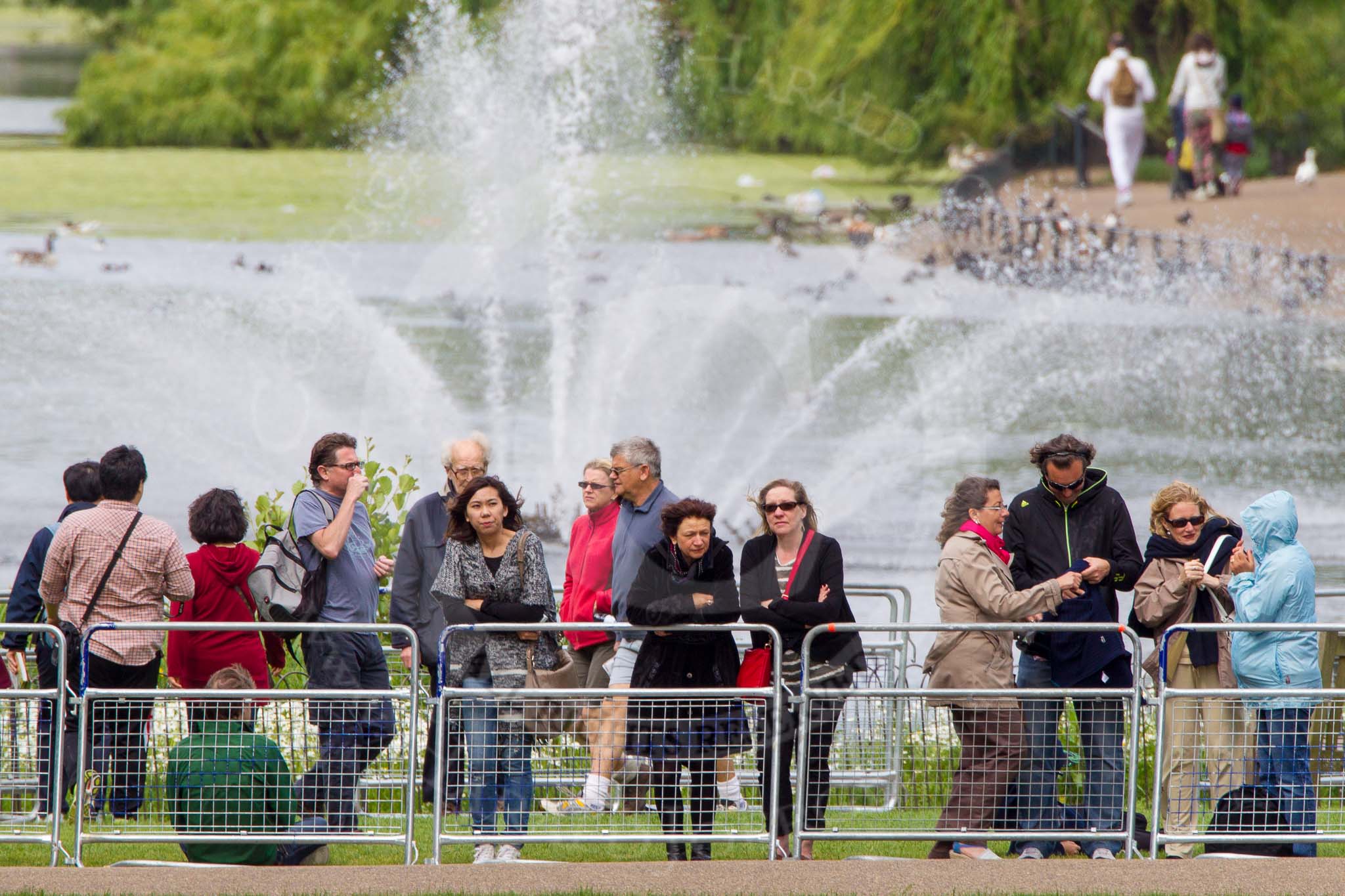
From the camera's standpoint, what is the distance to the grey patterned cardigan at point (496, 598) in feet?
Result: 17.8

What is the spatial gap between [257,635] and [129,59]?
671cm

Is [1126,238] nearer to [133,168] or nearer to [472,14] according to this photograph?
[472,14]

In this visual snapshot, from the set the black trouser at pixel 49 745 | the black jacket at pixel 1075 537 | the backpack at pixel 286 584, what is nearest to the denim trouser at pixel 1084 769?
the black jacket at pixel 1075 537

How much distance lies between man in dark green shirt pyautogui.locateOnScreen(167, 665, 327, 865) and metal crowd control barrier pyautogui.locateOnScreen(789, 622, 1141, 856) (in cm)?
160

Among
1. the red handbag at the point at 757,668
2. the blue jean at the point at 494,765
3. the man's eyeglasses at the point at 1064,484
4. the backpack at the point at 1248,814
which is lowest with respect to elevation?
the backpack at the point at 1248,814

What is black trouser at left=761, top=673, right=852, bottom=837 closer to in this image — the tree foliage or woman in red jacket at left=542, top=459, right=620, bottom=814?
woman in red jacket at left=542, top=459, right=620, bottom=814

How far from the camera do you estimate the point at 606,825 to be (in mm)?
5383

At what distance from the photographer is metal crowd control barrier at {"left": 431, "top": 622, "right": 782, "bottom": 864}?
5.22 meters

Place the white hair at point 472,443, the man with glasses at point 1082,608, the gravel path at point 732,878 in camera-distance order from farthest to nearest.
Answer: the white hair at point 472,443 → the man with glasses at point 1082,608 → the gravel path at point 732,878

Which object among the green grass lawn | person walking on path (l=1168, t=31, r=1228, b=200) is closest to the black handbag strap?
the green grass lawn

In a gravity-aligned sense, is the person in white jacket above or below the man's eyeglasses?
above

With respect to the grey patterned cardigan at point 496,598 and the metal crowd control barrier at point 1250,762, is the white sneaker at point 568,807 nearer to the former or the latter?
the grey patterned cardigan at point 496,598

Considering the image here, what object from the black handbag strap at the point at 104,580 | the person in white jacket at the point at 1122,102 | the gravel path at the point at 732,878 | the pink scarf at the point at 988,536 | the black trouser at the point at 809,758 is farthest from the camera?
the person in white jacket at the point at 1122,102

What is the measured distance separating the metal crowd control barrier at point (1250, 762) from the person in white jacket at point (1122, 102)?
6322 mm
